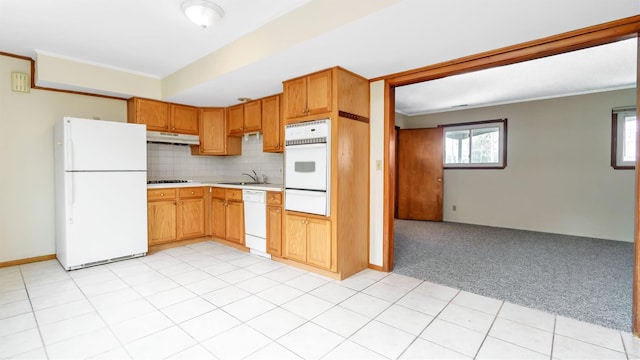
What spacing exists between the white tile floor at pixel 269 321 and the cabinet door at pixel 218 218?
121 centimetres

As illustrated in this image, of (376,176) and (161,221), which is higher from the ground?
(376,176)

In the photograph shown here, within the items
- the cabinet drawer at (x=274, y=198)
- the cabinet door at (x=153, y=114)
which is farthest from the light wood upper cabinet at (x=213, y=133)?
the cabinet drawer at (x=274, y=198)

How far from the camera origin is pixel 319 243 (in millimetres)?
3014

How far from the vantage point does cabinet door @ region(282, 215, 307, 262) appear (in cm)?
317

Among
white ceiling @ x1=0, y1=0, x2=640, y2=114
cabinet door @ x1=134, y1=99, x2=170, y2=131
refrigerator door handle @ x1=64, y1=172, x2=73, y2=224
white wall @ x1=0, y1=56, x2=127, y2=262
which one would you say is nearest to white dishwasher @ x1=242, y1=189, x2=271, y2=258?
white ceiling @ x1=0, y1=0, x2=640, y2=114

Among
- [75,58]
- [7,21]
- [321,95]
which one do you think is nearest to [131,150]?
[75,58]

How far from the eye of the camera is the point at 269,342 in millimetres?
1848

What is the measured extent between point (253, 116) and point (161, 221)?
1915 millimetres

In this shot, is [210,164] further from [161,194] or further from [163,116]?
[161,194]

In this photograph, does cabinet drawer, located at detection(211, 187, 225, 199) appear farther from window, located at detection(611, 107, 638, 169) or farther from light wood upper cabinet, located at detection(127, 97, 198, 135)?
window, located at detection(611, 107, 638, 169)

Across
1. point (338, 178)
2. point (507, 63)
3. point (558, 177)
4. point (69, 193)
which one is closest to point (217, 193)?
point (69, 193)

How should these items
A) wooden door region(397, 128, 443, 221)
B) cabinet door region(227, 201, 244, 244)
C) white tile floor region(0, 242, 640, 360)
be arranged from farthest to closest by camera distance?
1. wooden door region(397, 128, 443, 221)
2. cabinet door region(227, 201, 244, 244)
3. white tile floor region(0, 242, 640, 360)

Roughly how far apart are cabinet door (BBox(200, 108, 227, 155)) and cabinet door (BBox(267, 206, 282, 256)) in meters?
1.75

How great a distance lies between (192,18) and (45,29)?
160cm
